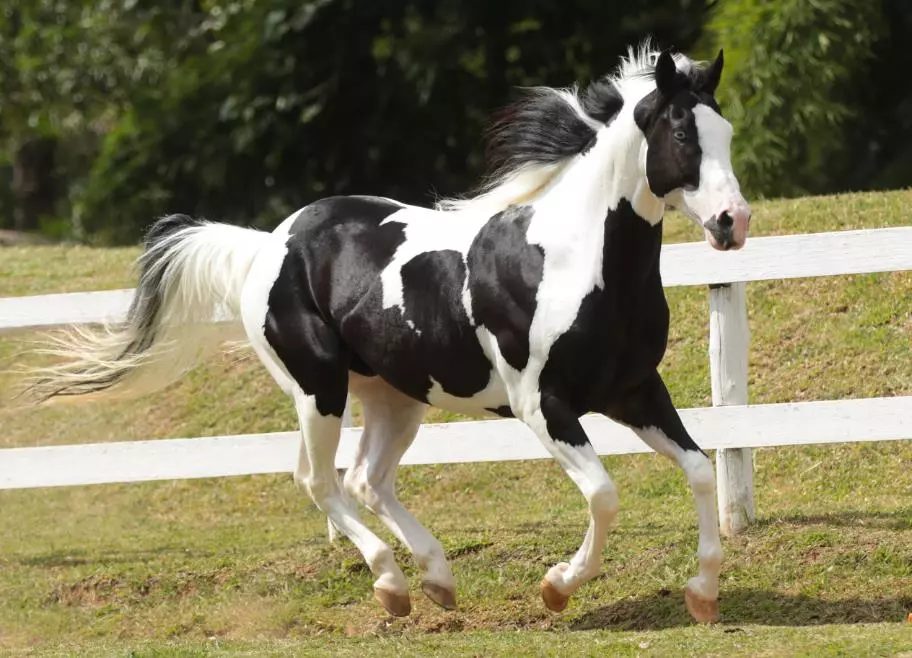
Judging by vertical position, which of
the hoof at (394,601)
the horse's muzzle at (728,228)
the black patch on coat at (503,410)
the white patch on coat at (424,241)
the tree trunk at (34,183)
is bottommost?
the tree trunk at (34,183)

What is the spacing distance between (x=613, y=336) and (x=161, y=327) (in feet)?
8.85

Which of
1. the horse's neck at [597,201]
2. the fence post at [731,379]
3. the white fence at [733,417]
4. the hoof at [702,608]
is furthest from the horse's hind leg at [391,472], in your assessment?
the fence post at [731,379]

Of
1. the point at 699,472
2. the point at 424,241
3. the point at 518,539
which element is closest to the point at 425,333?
the point at 424,241

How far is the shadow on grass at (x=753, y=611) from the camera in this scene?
615 centimetres

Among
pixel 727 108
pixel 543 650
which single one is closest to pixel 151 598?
pixel 543 650

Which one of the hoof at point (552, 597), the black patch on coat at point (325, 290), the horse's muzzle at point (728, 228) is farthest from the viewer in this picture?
the black patch on coat at point (325, 290)

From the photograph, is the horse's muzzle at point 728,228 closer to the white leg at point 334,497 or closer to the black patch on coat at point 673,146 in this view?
the black patch on coat at point 673,146

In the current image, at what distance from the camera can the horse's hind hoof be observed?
6.40m

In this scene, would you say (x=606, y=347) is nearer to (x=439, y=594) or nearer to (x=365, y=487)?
(x=439, y=594)

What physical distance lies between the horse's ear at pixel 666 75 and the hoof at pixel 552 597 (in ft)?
6.50

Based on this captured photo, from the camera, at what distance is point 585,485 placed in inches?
225

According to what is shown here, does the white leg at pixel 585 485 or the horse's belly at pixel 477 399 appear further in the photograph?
the horse's belly at pixel 477 399

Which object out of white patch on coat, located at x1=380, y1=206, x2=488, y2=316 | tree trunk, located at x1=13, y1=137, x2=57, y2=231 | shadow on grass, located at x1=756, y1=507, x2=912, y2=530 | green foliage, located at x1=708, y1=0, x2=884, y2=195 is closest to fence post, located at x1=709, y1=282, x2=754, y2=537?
shadow on grass, located at x1=756, y1=507, x2=912, y2=530

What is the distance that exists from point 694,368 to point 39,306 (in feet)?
13.2
